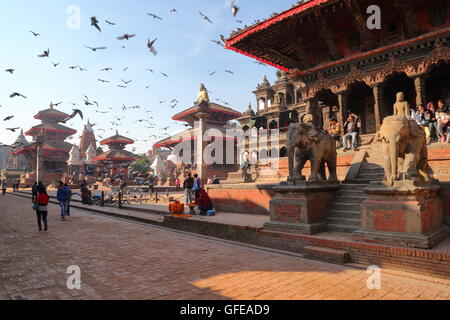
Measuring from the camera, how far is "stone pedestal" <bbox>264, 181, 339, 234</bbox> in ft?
20.3

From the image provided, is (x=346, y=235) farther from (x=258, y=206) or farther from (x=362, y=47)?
(x=362, y=47)

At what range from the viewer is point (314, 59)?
14594mm

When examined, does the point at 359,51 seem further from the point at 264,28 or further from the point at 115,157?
the point at 115,157

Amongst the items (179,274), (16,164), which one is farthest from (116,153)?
(179,274)

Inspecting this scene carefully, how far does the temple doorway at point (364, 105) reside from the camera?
14203 mm

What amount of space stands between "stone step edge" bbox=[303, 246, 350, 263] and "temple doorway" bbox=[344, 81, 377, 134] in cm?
1084

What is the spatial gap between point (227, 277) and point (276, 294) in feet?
3.09

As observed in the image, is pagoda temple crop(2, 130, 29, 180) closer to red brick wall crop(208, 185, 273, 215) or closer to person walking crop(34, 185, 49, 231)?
person walking crop(34, 185, 49, 231)

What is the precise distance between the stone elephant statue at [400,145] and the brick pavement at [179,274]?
2041mm

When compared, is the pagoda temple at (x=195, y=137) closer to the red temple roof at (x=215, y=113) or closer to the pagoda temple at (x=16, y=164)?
the red temple roof at (x=215, y=113)

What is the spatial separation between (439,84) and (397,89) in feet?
5.38

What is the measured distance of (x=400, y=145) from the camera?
552 centimetres

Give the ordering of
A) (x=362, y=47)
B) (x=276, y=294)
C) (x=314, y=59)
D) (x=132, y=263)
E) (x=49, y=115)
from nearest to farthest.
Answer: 1. (x=276, y=294)
2. (x=132, y=263)
3. (x=362, y=47)
4. (x=314, y=59)
5. (x=49, y=115)

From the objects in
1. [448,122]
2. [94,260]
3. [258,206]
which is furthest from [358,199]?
[94,260]
